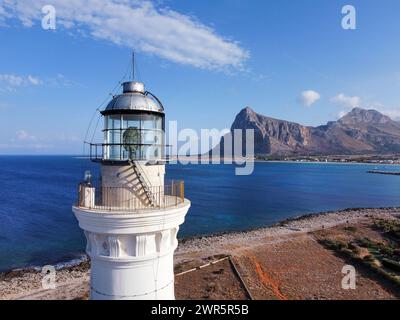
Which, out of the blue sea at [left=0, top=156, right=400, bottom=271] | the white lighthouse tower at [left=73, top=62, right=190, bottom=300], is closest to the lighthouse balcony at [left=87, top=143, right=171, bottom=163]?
the white lighthouse tower at [left=73, top=62, right=190, bottom=300]

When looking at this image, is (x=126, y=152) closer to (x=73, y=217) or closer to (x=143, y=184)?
(x=143, y=184)

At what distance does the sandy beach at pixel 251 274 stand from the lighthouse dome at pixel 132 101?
50.2 ft

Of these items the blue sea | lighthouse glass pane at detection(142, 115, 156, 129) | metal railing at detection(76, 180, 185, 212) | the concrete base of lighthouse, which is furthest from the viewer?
the blue sea

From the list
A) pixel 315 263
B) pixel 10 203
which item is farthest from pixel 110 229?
pixel 10 203

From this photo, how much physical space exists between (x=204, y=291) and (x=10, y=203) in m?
49.3

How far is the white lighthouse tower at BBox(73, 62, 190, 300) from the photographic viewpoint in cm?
536

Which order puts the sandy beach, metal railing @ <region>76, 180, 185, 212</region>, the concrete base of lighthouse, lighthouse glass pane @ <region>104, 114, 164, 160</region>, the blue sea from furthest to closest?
the blue sea
the sandy beach
lighthouse glass pane @ <region>104, 114, 164, 160</region>
metal railing @ <region>76, 180, 185, 212</region>
the concrete base of lighthouse

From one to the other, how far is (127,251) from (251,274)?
1859 cm

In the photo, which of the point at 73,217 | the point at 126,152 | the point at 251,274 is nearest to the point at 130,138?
the point at 126,152

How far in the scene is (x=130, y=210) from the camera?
5426mm

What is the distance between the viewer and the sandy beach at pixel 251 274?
19203mm

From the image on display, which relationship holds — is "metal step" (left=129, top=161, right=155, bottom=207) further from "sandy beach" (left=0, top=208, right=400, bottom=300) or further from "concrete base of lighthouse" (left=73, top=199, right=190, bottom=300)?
"sandy beach" (left=0, top=208, right=400, bottom=300)
